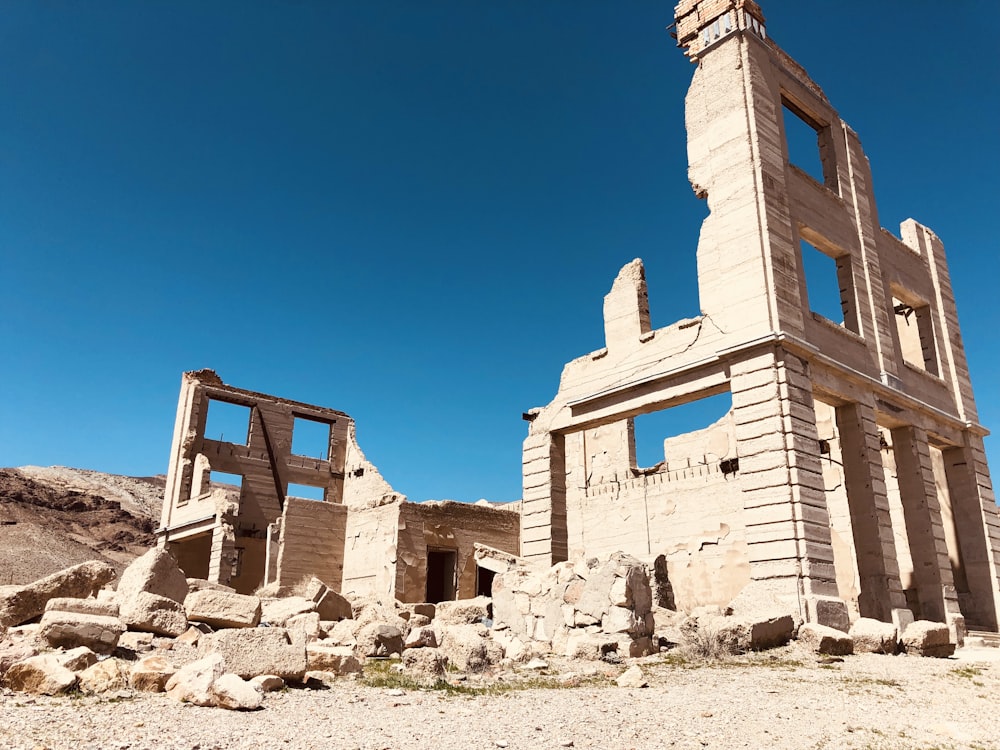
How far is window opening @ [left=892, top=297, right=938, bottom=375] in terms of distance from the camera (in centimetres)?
1688

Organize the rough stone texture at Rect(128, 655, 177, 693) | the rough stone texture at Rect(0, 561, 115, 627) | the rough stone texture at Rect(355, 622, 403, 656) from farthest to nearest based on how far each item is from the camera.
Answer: the rough stone texture at Rect(355, 622, 403, 656)
the rough stone texture at Rect(0, 561, 115, 627)
the rough stone texture at Rect(128, 655, 177, 693)

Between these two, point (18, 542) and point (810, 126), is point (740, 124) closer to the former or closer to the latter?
point (810, 126)

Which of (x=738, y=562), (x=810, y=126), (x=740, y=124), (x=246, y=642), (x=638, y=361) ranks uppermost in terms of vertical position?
(x=810, y=126)

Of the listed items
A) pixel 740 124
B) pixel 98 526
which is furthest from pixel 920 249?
pixel 98 526

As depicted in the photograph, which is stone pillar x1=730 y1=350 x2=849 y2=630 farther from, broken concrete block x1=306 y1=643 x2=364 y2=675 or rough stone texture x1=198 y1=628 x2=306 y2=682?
rough stone texture x1=198 y1=628 x2=306 y2=682

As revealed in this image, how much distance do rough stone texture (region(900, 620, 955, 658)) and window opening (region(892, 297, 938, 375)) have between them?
856 centimetres

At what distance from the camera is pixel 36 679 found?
18.0ft

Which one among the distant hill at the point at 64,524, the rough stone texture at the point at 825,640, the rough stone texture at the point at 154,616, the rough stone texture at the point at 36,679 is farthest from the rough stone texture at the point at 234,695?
the distant hill at the point at 64,524

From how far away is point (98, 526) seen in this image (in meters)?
37.6

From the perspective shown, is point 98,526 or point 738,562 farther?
point 98,526

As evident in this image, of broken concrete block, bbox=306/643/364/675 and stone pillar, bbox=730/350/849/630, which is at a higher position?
stone pillar, bbox=730/350/849/630

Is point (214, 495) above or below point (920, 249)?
below

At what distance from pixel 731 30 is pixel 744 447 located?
7.54 meters

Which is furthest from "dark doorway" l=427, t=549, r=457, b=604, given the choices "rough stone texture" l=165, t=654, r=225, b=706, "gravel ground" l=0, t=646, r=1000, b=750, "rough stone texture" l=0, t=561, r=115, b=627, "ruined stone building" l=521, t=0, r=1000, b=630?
"rough stone texture" l=165, t=654, r=225, b=706
